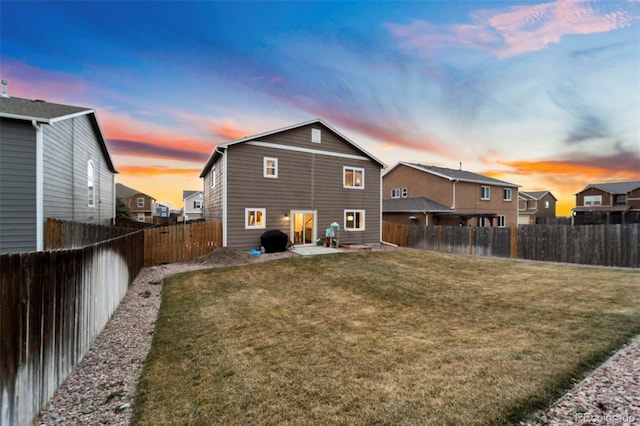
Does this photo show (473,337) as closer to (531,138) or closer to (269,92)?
(269,92)

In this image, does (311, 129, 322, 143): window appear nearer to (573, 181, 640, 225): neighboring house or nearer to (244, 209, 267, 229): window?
(244, 209, 267, 229): window

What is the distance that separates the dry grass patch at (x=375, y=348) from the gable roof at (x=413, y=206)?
14.0 meters

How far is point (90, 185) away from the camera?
49.1ft

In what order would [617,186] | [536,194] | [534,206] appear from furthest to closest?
[536,194]
[534,206]
[617,186]

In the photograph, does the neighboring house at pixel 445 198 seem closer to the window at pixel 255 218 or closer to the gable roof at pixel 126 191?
the window at pixel 255 218

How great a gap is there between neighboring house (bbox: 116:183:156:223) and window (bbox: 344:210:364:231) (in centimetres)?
4921

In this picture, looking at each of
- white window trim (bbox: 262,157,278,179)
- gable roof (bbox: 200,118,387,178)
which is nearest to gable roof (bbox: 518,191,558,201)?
gable roof (bbox: 200,118,387,178)

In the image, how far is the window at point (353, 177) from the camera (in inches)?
731

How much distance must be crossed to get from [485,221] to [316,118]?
21122mm

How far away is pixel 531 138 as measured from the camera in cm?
1916

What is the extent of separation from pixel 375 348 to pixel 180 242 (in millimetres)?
12194

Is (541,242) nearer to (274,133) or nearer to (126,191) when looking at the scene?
(274,133)

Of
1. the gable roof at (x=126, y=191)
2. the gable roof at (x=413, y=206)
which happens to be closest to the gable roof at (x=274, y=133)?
the gable roof at (x=413, y=206)

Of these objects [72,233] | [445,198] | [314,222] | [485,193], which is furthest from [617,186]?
[72,233]
